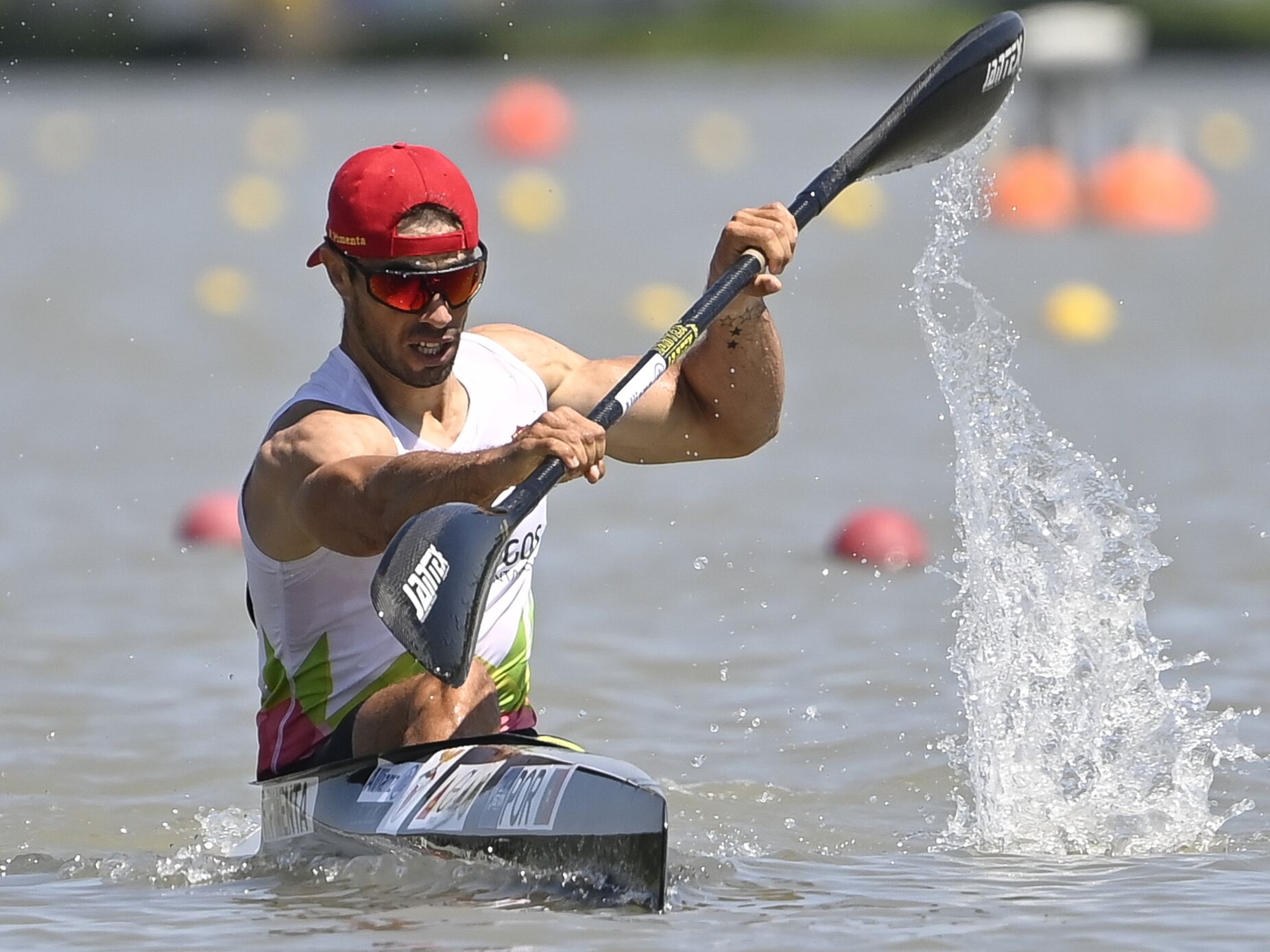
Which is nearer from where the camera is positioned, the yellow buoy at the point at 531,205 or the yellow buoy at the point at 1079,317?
the yellow buoy at the point at 1079,317

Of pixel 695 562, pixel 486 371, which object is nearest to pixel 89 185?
pixel 695 562

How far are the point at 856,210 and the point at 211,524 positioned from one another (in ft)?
34.4

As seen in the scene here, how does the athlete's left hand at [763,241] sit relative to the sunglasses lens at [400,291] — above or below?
above

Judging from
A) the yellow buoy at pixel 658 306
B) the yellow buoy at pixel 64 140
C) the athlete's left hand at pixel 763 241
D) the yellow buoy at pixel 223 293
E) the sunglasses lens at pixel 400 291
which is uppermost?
the yellow buoy at pixel 64 140

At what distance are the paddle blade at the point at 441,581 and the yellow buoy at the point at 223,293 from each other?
34.9 ft

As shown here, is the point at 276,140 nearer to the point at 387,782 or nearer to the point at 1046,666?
the point at 1046,666

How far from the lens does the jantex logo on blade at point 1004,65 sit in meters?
5.30

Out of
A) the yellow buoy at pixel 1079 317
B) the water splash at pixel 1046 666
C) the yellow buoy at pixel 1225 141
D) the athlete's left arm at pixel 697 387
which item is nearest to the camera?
A: the athlete's left arm at pixel 697 387

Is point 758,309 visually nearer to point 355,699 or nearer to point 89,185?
point 355,699

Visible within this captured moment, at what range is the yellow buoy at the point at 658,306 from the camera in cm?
1356

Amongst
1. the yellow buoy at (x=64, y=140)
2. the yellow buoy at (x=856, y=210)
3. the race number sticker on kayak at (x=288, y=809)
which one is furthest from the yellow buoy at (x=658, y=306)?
the yellow buoy at (x=64, y=140)

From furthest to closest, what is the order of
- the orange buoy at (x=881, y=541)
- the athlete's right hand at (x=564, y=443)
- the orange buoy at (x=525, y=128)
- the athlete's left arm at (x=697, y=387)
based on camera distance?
the orange buoy at (x=525, y=128), the orange buoy at (x=881, y=541), the athlete's left arm at (x=697, y=387), the athlete's right hand at (x=564, y=443)

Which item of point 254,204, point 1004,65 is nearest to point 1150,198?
point 254,204

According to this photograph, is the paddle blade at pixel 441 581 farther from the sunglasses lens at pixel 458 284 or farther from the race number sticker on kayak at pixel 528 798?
the sunglasses lens at pixel 458 284
